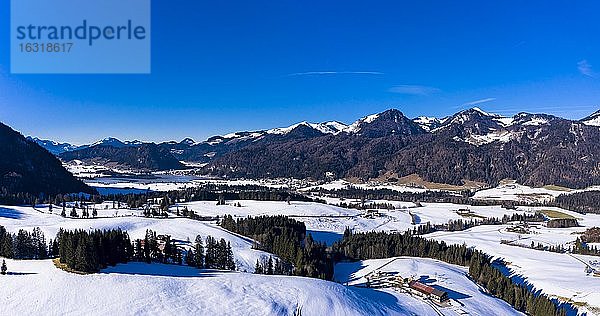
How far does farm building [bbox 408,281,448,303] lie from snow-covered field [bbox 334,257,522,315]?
5.74 ft

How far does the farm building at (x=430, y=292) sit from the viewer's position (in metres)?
73.9

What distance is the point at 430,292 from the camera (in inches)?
2963

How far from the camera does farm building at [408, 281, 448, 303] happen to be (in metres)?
73.9

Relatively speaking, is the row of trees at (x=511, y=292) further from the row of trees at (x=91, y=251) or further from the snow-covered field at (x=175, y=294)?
the row of trees at (x=91, y=251)

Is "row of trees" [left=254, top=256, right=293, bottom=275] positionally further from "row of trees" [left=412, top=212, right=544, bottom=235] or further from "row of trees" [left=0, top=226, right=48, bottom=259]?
"row of trees" [left=412, top=212, right=544, bottom=235]

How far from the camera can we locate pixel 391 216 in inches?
7347

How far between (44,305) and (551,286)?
92411 mm

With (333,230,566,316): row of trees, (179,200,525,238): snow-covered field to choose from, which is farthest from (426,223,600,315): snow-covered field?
(179,200,525,238): snow-covered field

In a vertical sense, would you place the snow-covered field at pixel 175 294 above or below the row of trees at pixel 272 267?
above

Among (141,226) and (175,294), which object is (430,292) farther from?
(141,226)

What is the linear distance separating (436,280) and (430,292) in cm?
1286

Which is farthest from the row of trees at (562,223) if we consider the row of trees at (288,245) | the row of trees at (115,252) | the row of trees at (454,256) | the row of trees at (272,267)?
the row of trees at (115,252)

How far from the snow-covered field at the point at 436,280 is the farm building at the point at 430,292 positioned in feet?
5.74

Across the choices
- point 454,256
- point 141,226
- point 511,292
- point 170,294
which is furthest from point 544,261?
point 141,226
